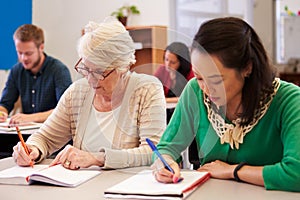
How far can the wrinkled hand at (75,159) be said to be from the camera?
156cm

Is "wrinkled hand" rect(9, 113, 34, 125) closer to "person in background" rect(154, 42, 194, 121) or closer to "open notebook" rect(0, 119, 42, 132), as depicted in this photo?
"open notebook" rect(0, 119, 42, 132)

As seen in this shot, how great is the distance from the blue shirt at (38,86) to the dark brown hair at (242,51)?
2.08 m

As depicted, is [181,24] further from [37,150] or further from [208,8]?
[37,150]

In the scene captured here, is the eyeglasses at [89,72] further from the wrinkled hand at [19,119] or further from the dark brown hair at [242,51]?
the wrinkled hand at [19,119]

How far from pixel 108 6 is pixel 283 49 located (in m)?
2.87

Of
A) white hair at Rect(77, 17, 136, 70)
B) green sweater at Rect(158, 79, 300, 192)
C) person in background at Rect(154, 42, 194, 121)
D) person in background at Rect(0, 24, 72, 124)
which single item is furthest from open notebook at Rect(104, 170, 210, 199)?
person in background at Rect(0, 24, 72, 124)

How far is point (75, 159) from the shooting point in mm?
1567

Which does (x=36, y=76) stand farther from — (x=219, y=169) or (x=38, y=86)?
(x=219, y=169)

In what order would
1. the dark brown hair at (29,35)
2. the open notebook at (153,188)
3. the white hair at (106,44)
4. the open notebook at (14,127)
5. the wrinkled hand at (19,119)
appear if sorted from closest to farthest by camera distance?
the open notebook at (153,188), the white hair at (106,44), the open notebook at (14,127), the wrinkled hand at (19,119), the dark brown hair at (29,35)

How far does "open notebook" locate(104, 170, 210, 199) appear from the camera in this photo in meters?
1.20

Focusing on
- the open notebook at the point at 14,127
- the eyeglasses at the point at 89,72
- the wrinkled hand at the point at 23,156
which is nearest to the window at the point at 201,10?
the open notebook at the point at 14,127

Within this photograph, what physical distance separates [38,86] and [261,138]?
2.30 m

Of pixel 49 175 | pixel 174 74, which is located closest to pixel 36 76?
pixel 174 74

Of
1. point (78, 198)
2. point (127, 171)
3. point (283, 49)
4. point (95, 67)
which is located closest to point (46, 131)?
point (95, 67)
